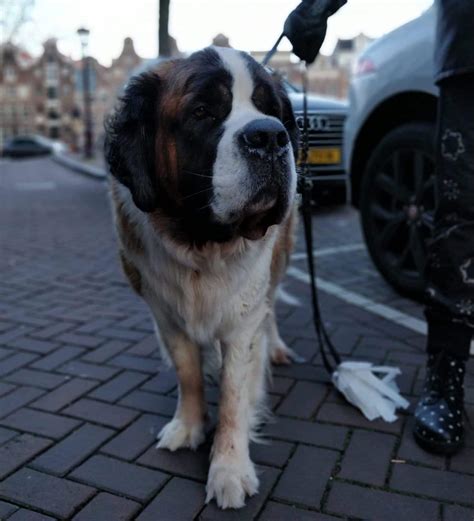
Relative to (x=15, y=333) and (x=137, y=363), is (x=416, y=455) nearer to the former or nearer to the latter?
(x=137, y=363)

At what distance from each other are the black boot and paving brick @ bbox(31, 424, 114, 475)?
4.13 feet

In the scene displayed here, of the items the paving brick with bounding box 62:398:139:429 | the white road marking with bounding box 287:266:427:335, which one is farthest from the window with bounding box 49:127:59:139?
the paving brick with bounding box 62:398:139:429

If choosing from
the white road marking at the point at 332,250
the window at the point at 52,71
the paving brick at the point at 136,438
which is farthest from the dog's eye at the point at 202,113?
the window at the point at 52,71

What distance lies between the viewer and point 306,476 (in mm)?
2105

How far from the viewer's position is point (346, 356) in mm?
3209

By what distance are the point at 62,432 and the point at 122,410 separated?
0.95ft

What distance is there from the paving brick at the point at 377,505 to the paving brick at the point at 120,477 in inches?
24.4

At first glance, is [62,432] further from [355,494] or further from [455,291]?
[455,291]

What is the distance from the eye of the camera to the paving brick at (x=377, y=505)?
188 cm

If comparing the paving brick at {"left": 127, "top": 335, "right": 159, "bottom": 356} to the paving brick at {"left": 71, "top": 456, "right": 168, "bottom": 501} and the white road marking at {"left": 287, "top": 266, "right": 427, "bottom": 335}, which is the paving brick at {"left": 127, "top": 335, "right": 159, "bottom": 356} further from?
the white road marking at {"left": 287, "top": 266, "right": 427, "bottom": 335}

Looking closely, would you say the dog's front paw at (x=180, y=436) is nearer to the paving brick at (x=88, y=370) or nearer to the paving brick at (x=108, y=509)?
the paving brick at (x=108, y=509)

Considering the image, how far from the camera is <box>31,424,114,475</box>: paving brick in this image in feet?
7.20

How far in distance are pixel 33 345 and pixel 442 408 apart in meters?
2.27

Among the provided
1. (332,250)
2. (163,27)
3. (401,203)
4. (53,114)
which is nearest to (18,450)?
(401,203)
